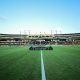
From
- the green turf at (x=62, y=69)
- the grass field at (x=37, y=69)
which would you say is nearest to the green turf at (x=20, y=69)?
the grass field at (x=37, y=69)

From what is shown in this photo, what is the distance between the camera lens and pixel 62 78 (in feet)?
30.6

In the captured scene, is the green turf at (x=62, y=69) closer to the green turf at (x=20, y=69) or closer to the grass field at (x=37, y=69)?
the grass field at (x=37, y=69)

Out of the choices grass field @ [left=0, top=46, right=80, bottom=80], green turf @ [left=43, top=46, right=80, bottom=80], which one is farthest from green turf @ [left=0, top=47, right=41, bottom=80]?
green turf @ [left=43, top=46, right=80, bottom=80]

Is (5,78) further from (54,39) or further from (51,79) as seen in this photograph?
(54,39)

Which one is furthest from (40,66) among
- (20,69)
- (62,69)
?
(62,69)

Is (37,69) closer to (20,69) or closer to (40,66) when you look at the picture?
(20,69)

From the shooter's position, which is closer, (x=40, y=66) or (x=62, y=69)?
(x=62, y=69)

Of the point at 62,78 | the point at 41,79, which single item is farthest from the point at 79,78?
the point at 41,79

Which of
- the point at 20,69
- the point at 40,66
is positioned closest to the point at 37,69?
the point at 20,69

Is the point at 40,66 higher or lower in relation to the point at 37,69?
lower

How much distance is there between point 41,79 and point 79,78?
5.73ft

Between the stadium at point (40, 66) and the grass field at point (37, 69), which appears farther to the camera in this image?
the stadium at point (40, 66)

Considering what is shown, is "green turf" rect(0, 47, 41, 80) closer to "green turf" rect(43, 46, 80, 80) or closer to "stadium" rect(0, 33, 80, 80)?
"stadium" rect(0, 33, 80, 80)

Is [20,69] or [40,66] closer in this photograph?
[20,69]
